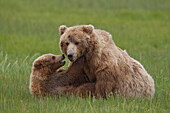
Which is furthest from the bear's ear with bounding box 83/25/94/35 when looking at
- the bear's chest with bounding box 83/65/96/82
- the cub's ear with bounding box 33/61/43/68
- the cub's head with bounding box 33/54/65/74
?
the cub's ear with bounding box 33/61/43/68

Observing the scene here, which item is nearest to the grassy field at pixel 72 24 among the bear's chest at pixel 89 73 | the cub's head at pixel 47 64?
the bear's chest at pixel 89 73

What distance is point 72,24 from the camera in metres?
17.9

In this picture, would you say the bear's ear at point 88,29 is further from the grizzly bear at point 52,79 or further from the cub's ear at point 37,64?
the cub's ear at point 37,64

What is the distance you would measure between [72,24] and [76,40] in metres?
11.5

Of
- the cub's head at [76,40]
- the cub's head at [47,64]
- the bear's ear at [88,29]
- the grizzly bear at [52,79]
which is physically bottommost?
the grizzly bear at [52,79]

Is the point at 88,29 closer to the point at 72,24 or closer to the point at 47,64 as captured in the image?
the point at 47,64

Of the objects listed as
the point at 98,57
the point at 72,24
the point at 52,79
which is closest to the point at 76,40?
the point at 98,57

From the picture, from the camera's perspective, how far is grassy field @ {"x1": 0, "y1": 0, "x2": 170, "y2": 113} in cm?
634

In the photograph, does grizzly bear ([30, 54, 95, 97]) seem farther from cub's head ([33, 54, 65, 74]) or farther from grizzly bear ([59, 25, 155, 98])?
Answer: grizzly bear ([59, 25, 155, 98])

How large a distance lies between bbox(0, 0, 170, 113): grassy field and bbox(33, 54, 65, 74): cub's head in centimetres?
59

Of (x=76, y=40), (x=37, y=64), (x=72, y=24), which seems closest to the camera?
(x=76, y=40)

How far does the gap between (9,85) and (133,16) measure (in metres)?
14.7

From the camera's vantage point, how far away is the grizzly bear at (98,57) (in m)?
6.51

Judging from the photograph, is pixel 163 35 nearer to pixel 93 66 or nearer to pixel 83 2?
pixel 83 2
